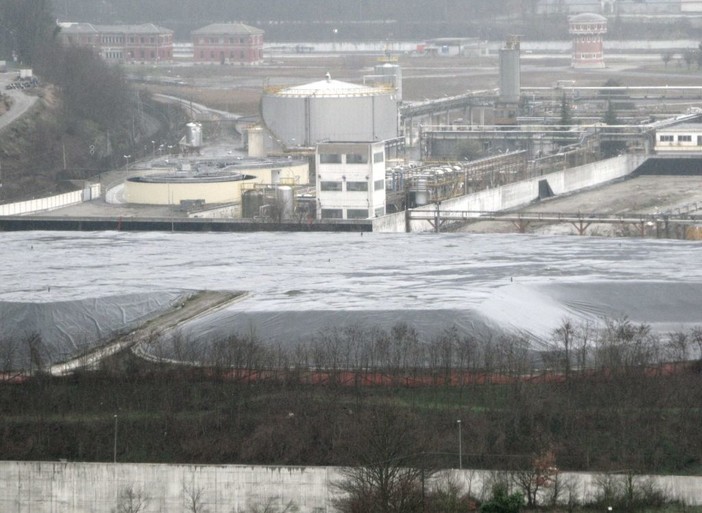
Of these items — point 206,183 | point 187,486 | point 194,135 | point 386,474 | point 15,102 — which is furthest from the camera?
point 15,102

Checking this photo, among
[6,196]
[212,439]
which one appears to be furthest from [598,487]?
[6,196]

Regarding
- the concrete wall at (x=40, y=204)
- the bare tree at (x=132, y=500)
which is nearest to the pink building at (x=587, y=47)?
the concrete wall at (x=40, y=204)

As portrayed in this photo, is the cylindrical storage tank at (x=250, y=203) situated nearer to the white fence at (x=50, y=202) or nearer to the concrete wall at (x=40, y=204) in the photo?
the white fence at (x=50, y=202)

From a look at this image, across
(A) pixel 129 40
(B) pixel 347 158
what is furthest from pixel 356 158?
(A) pixel 129 40

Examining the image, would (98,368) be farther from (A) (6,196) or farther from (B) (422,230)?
(A) (6,196)

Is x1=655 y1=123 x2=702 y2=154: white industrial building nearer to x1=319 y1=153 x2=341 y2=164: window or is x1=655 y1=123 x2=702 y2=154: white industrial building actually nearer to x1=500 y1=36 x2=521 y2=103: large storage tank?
x1=500 y1=36 x2=521 y2=103: large storage tank

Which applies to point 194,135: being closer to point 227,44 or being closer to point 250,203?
point 250,203
